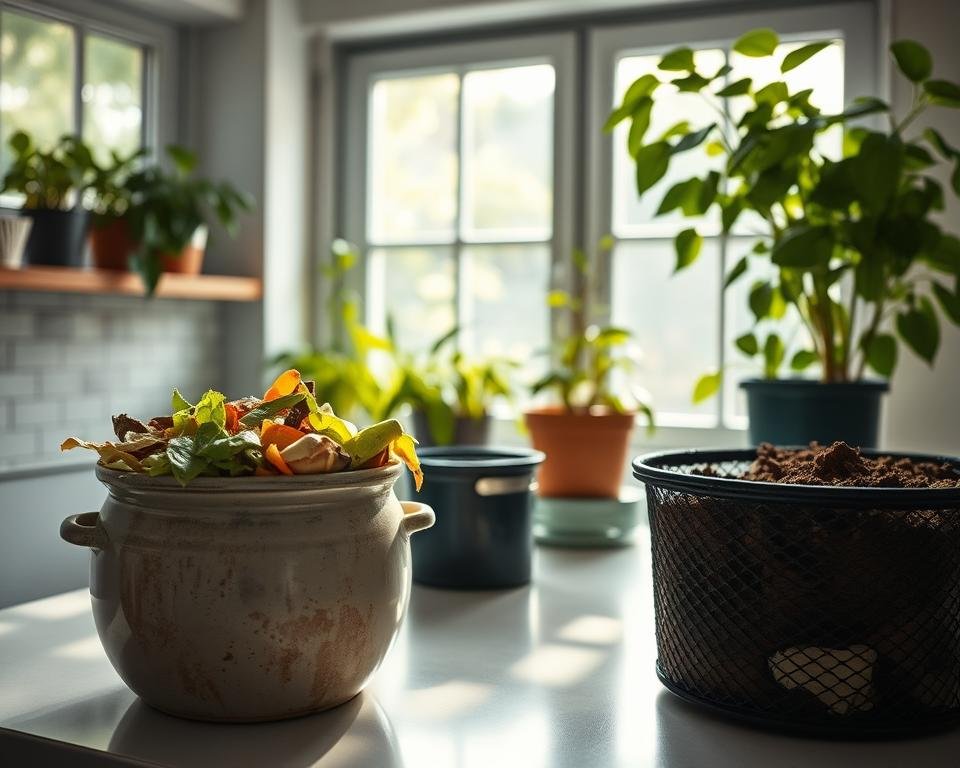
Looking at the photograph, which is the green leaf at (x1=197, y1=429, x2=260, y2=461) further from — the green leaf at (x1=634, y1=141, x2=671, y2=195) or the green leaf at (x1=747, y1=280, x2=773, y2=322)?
the green leaf at (x1=747, y1=280, x2=773, y2=322)

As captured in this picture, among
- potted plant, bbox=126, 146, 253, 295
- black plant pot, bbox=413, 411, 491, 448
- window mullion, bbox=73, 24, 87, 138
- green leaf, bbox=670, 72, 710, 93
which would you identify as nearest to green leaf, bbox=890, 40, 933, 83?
green leaf, bbox=670, 72, 710, 93

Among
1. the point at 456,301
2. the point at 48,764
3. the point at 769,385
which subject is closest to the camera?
the point at 48,764

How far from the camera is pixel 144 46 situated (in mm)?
2461

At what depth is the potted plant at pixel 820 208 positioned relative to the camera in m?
1.18

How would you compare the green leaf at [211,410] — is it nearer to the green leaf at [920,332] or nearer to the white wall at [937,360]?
the green leaf at [920,332]

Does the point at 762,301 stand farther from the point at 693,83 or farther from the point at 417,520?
the point at 417,520

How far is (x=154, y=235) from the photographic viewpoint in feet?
6.98

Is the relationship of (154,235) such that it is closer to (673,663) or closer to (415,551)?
(415,551)

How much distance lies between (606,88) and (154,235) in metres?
1.06

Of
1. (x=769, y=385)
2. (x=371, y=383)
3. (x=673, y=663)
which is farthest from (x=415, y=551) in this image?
(x=371, y=383)

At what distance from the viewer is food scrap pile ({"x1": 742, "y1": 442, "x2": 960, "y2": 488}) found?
739 millimetres

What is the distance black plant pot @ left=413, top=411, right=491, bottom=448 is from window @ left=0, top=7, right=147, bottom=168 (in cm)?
91

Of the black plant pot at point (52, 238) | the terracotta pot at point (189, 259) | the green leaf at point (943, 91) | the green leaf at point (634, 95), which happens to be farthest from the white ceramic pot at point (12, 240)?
the green leaf at point (943, 91)

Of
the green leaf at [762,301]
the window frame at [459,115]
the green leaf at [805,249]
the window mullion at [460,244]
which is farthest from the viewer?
the window mullion at [460,244]
